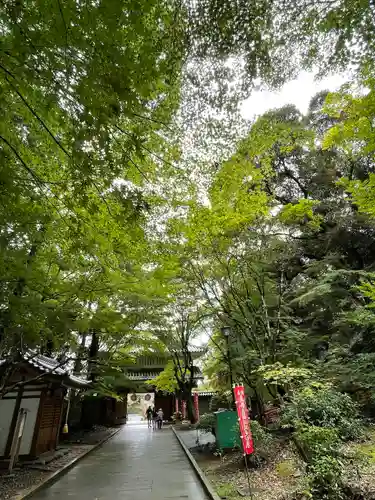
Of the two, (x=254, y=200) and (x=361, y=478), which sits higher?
(x=254, y=200)

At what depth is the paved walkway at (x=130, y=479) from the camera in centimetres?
758

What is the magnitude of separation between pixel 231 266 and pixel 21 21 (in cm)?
929

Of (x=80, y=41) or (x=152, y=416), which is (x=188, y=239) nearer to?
(x=80, y=41)

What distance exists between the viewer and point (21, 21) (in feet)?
8.31

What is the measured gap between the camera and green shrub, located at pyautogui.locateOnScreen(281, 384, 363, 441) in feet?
23.6

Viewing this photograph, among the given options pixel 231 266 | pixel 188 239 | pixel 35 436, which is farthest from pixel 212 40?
pixel 35 436

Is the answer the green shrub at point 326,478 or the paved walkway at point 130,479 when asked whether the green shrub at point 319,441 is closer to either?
the green shrub at point 326,478

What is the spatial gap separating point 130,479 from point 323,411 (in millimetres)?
5990

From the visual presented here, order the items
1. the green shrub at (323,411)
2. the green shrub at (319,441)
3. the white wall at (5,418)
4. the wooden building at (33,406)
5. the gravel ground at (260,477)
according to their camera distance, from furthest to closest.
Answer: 1. the wooden building at (33,406)
2. the white wall at (5,418)
3. the green shrub at (323,411)
4. the gravel ground at (260,477)
5. the green shrub at (319,441)

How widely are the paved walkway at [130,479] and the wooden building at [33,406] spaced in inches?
72.6

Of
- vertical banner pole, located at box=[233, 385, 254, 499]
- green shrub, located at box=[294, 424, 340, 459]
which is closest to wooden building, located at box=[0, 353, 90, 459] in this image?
vertical banner pole, located at box=[233, 385, 254, 499]

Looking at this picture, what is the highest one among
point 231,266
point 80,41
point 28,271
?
point 231,266

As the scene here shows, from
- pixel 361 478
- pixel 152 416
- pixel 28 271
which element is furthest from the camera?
Result: pixel 152 416

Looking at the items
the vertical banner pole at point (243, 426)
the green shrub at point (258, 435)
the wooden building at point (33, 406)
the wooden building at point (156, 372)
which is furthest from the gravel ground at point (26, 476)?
the wooden building at point (156, 372)
